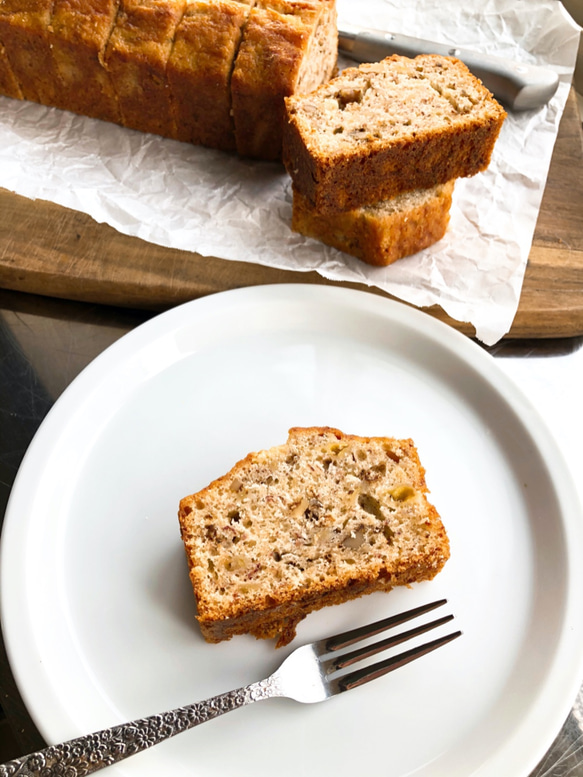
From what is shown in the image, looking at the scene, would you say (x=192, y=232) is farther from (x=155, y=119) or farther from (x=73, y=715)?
(x=73, y=715)

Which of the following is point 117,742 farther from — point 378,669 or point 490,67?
point 490,67

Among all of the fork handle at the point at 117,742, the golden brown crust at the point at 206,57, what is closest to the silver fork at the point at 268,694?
the fork handle at the point at 117,742

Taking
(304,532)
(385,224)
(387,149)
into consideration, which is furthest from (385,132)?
(304,532)

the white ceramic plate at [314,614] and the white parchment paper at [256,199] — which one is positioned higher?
the white parchment paper at [256,199]

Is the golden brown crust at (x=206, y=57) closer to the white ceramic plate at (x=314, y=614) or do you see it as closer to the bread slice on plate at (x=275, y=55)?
the bread slice on plate at (x=275, y=55)

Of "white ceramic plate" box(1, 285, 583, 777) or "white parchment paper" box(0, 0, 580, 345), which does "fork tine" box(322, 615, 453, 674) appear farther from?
"white parchment paper" box(0, 0, 580, 345)

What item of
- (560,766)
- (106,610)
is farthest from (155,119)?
(560,766)
